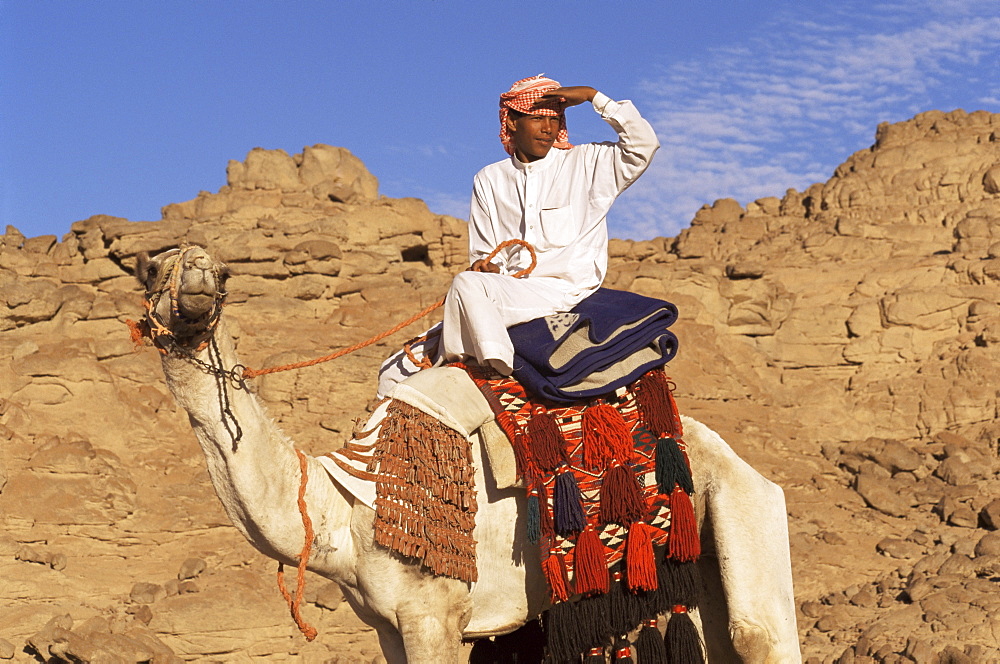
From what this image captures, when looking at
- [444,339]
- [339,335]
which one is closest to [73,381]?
[339,335]

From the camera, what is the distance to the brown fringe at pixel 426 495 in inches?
212

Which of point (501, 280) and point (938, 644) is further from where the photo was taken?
point (938, 644)

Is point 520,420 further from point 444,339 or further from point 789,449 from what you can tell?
point 789,449

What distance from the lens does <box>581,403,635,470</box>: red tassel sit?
570 cm

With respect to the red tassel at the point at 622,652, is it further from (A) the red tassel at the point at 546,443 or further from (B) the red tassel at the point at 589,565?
(A) the red tassel at the point at 546,443

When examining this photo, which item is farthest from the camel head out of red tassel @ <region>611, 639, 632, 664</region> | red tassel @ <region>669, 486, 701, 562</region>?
red tassel @ <region>611, 639, 632, 664</region>

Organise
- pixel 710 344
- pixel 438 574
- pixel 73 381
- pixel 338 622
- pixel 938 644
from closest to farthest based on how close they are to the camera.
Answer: pixel 438 574
pixel 938 644
pixel 338 622
pixel 73 381
pixel 710 344

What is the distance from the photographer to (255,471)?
17.4 feet

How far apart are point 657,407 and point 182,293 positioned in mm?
2133

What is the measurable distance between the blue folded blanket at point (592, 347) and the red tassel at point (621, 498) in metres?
0.36

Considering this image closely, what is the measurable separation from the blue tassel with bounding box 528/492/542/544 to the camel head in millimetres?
1512

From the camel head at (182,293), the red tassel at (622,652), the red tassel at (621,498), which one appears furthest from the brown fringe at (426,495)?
the camel head at (182,293)

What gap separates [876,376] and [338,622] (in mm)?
12870

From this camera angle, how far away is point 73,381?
17.7 meters
